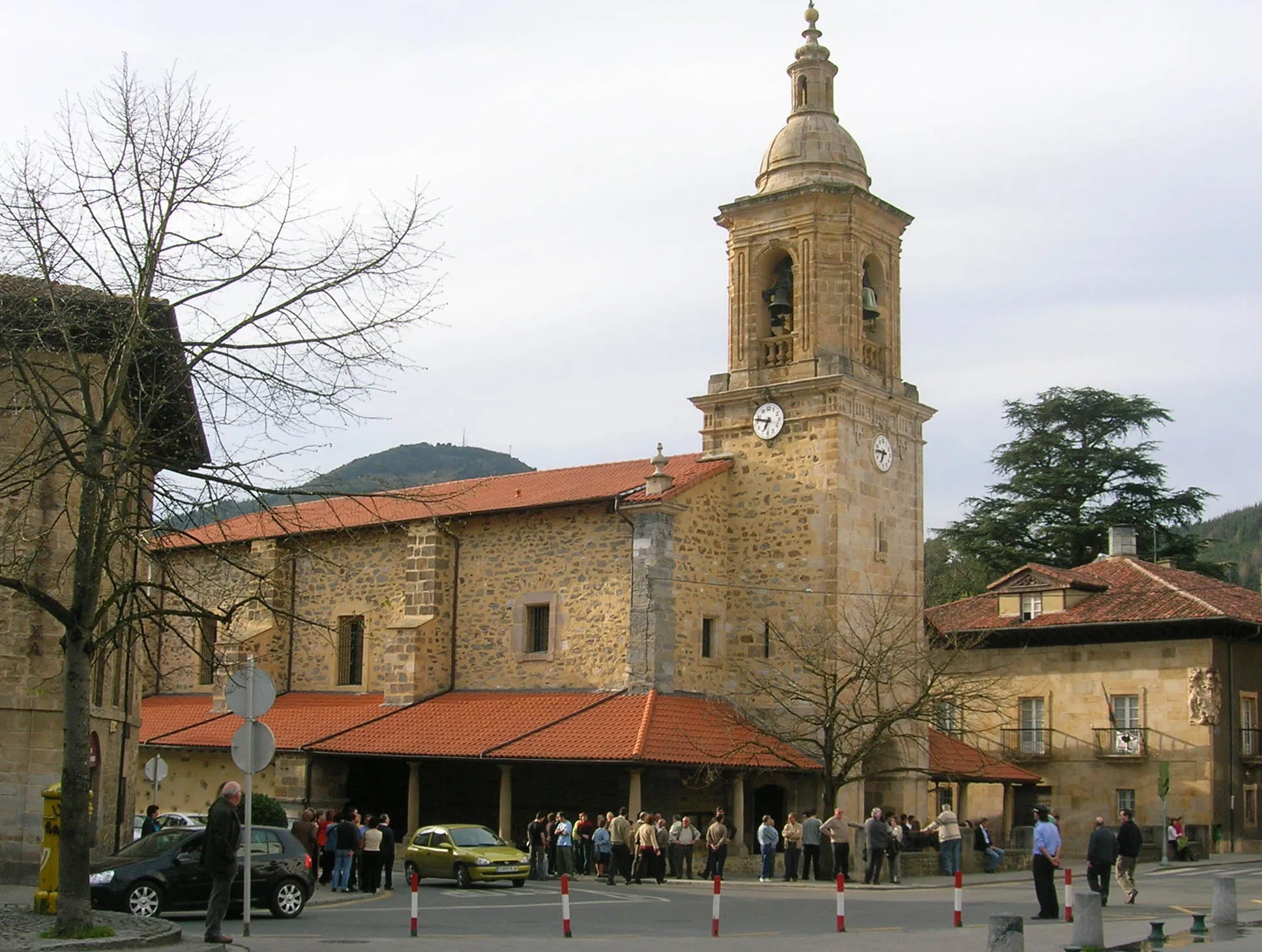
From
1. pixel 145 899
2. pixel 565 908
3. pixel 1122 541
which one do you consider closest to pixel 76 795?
pixel 145 899

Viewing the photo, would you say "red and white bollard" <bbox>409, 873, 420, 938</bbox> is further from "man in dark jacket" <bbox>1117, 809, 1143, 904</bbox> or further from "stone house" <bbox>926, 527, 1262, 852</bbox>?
"stone house" <bbox>926, 527, 1262, 852</bbox>

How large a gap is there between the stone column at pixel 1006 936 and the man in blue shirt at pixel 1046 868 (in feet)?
18.2

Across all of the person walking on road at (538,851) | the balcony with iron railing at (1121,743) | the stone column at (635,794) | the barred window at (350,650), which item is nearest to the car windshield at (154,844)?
the person walking on road at (538,851)

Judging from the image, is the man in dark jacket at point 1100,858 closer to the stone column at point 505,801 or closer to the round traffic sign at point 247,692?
the round traffic sign at point 247,692

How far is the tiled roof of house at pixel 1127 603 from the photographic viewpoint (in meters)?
39.4

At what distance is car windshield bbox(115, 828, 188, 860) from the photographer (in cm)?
1823

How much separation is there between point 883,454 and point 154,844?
19925mm

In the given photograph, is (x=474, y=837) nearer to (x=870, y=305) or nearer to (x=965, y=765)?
(x=965, y=765)

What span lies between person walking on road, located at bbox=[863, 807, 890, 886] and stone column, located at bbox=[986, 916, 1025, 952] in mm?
13751

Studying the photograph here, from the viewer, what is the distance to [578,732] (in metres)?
29.9

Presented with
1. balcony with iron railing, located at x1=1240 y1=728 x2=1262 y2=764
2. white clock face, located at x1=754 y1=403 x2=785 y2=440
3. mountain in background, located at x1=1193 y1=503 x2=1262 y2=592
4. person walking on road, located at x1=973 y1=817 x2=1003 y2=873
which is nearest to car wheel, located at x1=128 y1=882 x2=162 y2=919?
white clock face, located at x1=754 y1=403 x2=785 y2=440

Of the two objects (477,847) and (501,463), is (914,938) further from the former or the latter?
(501,463)

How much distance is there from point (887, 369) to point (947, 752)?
30.0ft

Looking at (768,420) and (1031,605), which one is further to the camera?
(1031,605)
